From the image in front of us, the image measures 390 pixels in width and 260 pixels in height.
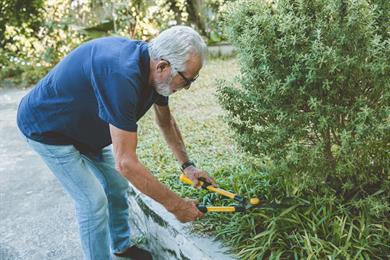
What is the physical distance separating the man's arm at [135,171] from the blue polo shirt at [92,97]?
0.05 metres

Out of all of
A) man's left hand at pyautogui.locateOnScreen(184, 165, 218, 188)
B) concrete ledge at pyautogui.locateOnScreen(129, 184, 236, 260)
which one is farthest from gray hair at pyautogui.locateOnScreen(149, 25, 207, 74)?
concrete ledge at pyautogui.locateOnScreen(129, 184, 236, 260)

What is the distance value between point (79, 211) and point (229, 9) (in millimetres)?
1419

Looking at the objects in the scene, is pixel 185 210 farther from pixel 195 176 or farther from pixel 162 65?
pixel 162 65

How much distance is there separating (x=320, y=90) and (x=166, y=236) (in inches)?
52.4

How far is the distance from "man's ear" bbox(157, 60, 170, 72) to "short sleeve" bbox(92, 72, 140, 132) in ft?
0.44

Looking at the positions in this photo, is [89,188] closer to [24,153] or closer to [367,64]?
[367,64]

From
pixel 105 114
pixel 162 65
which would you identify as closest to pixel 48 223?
pixel 105 114

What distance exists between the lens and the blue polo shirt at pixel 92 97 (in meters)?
2.03

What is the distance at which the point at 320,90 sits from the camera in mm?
2232

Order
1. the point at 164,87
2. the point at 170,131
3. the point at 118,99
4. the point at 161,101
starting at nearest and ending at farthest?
the point at 118,99 < the point at 164,87 < the point at 161,101 < the point at 170,131

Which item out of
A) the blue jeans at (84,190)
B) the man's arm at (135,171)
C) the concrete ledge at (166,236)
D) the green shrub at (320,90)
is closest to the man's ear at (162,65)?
the man's arm at (135,171)

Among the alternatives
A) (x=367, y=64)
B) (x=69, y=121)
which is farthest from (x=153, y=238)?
(x=367, y=64)

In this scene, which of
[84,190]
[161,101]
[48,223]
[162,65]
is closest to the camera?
[162,65]

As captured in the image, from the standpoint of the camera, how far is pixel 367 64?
7.03 ft
